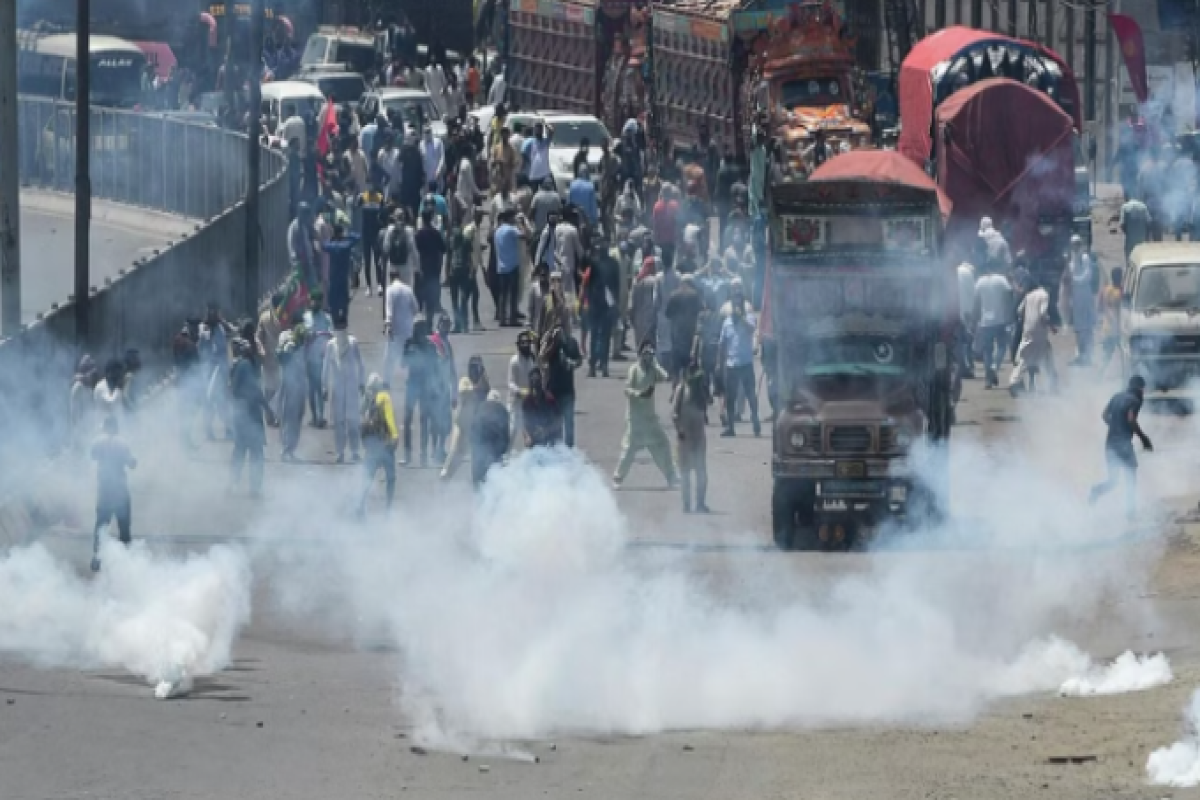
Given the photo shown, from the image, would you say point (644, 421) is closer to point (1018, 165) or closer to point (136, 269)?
point (136, 269)

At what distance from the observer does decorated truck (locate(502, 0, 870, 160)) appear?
44.7 meters

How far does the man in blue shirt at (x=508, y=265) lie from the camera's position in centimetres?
3566

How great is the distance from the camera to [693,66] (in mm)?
48094

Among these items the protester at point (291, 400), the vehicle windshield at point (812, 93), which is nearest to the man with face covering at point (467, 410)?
the protester at point (291, 400)

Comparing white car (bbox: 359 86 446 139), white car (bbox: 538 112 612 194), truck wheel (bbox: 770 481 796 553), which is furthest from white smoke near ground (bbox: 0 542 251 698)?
white car (bbox: 359 86 446 139)

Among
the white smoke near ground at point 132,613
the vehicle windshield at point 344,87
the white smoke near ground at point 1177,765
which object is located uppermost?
the vehicle windshield at point 344,87

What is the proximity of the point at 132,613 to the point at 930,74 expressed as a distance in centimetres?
2189

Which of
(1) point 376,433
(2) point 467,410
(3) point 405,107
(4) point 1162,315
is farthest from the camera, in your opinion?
(3) point 405,107

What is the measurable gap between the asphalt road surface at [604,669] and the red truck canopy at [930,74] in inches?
505

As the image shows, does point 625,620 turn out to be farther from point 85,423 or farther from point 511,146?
point 511,146

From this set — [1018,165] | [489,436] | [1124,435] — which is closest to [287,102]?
[1018,165]

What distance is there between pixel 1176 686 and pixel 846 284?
266 inches

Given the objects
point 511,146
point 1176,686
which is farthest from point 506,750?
point 511,146

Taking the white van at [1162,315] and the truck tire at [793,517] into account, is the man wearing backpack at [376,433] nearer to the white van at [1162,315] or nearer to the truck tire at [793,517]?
the truck tire at [793,517]
